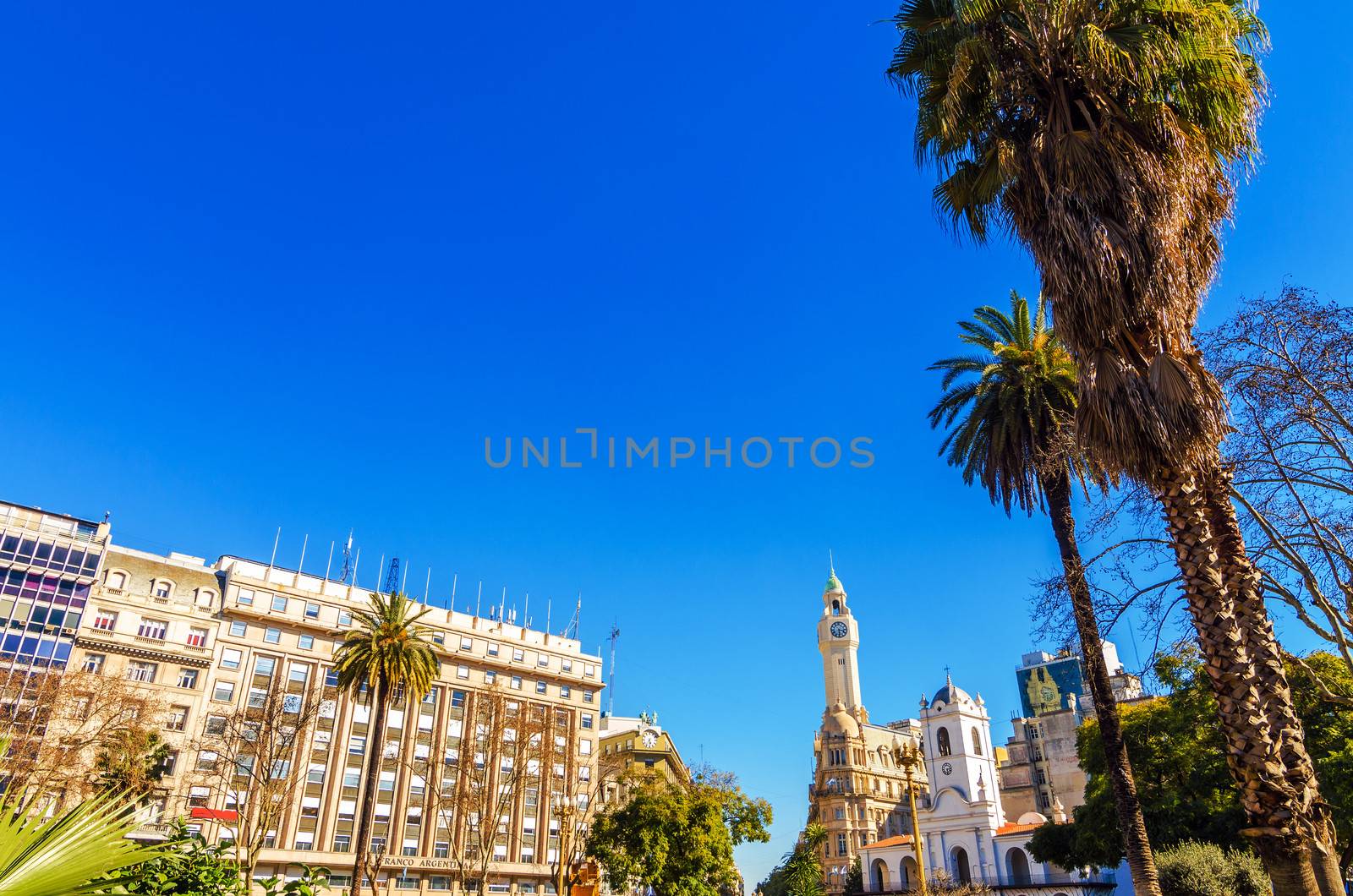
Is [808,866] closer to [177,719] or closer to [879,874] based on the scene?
[879,874]

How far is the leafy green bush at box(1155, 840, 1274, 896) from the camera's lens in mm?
24891

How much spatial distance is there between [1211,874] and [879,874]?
68761 mm

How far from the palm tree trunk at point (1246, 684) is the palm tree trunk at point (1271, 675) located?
0.01 meters

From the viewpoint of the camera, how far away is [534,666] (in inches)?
3105

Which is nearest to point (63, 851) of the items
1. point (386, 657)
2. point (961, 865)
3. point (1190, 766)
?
point (386, 657)

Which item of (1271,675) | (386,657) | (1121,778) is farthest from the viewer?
(386,657)

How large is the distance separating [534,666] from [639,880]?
111 feet

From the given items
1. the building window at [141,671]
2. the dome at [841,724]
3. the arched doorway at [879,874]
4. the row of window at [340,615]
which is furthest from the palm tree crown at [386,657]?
the dome at [841,724]

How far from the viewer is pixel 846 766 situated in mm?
107250

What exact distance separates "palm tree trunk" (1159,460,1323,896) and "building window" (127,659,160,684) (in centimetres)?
6319

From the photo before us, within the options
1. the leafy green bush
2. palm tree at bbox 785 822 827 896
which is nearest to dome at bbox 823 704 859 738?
palm tree at bbox 785 822 827 896

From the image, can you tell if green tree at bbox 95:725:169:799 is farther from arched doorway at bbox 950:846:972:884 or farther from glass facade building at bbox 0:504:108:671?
arched doorway at bbox 950:846:972:884

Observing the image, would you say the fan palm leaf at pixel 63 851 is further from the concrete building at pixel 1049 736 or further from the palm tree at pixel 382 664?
the concrete building at pixel 1049 736

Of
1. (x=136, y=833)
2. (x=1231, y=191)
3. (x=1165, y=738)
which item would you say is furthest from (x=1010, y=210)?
(x=136, y=833)
